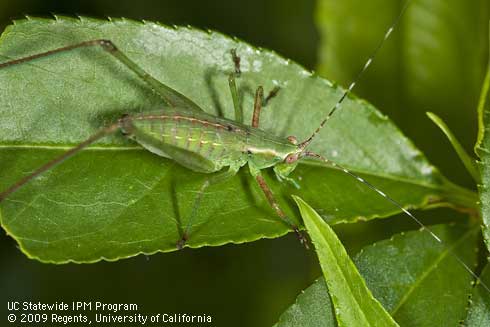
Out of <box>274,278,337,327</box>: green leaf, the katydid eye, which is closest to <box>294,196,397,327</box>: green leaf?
<box>274,278,337,327</box>: green leaf

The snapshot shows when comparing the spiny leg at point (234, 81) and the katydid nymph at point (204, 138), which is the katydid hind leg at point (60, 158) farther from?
the spiny leg at point (234, 81)

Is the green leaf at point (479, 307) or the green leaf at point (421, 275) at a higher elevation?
the green leaf at point (421, 275)

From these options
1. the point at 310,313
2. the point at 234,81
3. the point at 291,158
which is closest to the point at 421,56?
the point at 291,158

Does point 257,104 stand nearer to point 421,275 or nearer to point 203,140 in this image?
point 203,140

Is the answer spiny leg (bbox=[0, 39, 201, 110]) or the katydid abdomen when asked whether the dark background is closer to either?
the katydid abdomen

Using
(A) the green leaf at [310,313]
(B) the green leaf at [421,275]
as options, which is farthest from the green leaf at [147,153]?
(A) the green leaf at [310,313]

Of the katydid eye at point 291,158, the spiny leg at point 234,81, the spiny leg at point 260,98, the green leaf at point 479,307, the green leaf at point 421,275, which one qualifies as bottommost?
the green leaf at point 479,307

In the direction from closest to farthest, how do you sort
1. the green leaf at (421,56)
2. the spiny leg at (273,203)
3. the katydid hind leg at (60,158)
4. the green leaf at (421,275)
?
the katydid hind leg at (60,158) < the green leaf at (421,275) < the spiny leg at (273,203) < the green leaf at (421,56)
